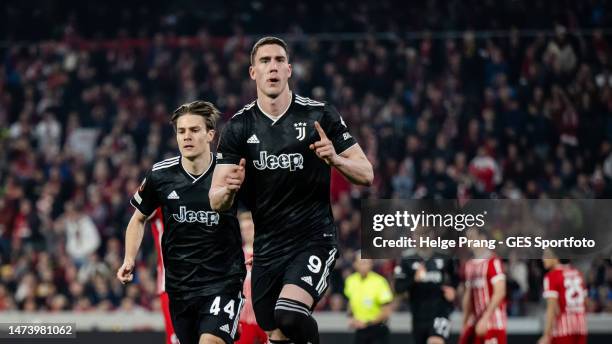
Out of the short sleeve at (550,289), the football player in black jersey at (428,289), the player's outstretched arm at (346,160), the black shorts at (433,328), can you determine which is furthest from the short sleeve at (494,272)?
the player's outstretched arm at (346,160)

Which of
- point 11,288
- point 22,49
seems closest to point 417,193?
point 11,288

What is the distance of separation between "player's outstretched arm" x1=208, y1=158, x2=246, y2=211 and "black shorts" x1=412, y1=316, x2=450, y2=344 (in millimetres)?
5438

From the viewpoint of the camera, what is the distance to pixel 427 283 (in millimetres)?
11656

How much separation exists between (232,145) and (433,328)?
5509 mm

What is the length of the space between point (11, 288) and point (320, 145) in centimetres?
1126

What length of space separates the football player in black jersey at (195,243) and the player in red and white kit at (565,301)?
4313 mm

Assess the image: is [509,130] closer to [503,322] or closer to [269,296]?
[503,322]

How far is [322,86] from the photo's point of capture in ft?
64.6

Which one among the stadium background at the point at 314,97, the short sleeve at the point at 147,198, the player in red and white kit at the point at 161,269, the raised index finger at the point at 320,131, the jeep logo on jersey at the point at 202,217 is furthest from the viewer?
the stadium background at the point at 314,97

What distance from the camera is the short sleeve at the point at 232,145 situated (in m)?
6.68

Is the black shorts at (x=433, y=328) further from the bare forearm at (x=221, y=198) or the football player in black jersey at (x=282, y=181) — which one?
Result: the bare forearm at (x=221, y=198)

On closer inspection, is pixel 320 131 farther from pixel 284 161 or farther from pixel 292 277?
pixel 292 277

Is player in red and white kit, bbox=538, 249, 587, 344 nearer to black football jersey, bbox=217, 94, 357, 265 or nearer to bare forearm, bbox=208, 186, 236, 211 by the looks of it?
black football jersey, bbox=217, 94, 357, 265

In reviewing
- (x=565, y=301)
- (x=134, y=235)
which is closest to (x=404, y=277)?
(x=565, y=301)
